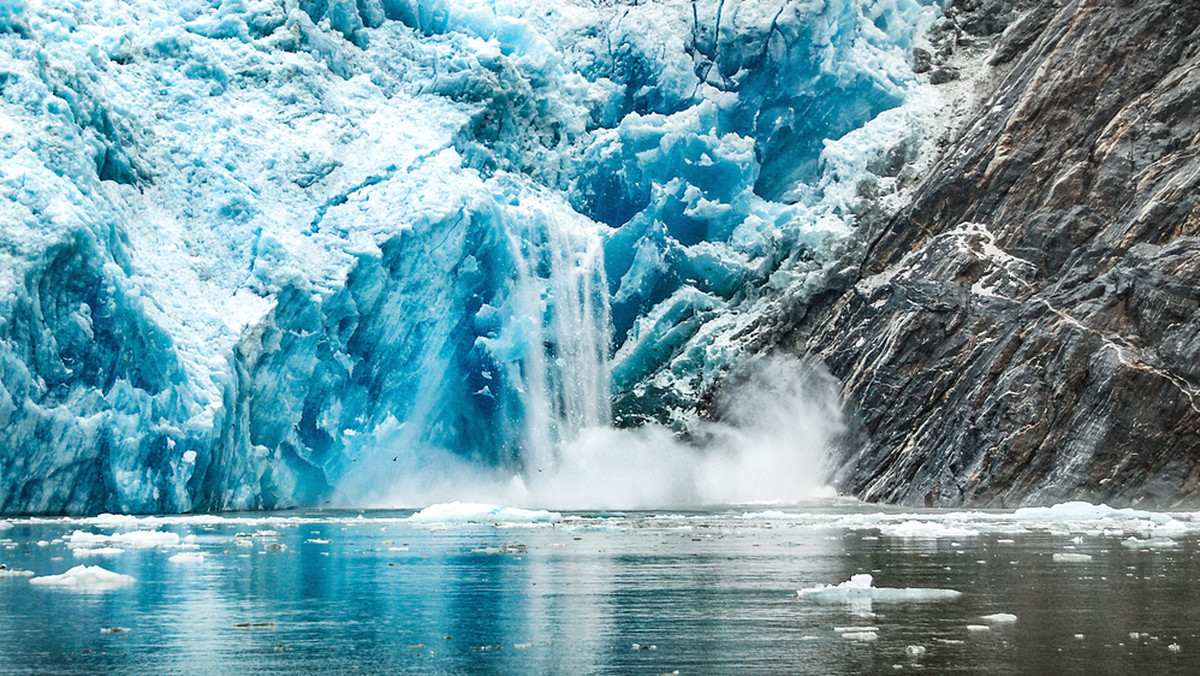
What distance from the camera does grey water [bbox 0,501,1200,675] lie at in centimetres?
706

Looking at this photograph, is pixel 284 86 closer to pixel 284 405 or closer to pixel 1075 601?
pixel 284 405

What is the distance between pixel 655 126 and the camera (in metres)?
36.7

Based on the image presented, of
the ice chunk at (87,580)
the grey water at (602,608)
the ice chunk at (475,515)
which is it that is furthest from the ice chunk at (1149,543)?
the ice chunk at (87,580)

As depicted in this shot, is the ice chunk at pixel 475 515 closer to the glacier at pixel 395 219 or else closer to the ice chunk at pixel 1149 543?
the glacier at pixel 395 219

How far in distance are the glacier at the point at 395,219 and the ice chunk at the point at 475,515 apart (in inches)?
232

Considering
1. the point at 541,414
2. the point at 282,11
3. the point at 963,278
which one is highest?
the point at 282,11

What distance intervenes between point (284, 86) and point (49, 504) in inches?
561

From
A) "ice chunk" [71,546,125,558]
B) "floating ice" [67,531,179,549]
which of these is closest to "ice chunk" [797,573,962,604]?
"ice chunk" [71,546,125,558]

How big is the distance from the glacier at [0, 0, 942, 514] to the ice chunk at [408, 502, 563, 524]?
5905 mm

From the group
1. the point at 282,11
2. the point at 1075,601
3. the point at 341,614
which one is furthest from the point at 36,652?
the point at 282,11

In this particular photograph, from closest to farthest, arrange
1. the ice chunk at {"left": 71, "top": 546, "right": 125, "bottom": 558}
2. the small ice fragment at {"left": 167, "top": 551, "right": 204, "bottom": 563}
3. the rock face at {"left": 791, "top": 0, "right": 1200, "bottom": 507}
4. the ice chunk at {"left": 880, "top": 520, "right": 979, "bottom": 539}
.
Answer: the small ice fragment at {"left": 167, "top": 551, "right": 204, "bottom": 563} → the ice chunk at {"left": 71, "top": 546, "right": 125, "bottom": 558} → the ice chunk at {"left": 880, "top": 520, "right": 979, "bottom": 539} → the rock face at {"left": 791, "top": 0, "right": 1200, "bottom": 507}

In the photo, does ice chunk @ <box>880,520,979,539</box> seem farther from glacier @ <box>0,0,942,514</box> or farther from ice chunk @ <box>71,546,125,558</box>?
glacier @ <box>0,0,942,514</box>

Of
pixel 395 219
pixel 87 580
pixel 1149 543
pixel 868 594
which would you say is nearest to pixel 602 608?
pixel 868 594

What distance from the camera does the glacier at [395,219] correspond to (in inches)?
1017
